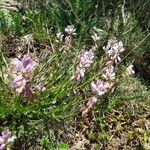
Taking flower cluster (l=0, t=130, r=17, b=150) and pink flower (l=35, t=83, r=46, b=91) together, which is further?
pink flower (l=35, t=83, r=46, b=91)

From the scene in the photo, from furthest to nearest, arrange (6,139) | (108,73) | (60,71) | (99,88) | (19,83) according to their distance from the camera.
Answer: (60,71) < (108,73) < (99,88) < (19,83) < (6,139)

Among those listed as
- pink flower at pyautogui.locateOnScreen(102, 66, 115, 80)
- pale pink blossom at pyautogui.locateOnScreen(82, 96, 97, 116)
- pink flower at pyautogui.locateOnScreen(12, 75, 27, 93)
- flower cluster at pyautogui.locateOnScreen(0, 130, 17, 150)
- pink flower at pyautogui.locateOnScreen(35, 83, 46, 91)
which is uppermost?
pink flower at pyautogui.locateOnScreen(12, 75, 27, 93)

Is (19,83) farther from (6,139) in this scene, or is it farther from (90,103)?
(90,103)

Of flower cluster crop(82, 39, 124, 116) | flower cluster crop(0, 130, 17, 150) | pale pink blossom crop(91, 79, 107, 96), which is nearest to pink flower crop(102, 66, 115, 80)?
flower cluster crop(82, 39, 124, 116)

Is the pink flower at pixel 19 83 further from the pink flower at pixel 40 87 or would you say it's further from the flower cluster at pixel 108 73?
the flower cluster at pixel 108 73

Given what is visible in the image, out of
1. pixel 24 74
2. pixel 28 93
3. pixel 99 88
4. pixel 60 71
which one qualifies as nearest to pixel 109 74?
pixel 99 88

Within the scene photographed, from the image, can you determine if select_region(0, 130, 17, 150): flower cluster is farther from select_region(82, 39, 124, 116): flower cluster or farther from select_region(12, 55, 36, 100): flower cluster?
select_region(82, 39, 124, 116): flower cluster

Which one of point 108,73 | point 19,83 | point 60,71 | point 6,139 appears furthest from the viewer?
point 60,71

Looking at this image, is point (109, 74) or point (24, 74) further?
point (109, 74)

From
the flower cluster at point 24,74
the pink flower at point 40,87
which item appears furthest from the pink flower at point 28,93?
the pink flower at point 40,87
